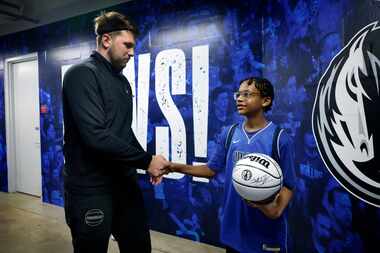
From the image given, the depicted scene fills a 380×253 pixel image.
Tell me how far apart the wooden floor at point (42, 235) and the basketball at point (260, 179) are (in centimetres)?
186

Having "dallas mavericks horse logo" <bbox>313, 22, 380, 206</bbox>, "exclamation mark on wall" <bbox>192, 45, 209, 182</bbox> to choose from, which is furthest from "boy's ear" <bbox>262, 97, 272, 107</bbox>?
"exclamation mark on wall" <bbox>192, 45, 209, 182</bbox>

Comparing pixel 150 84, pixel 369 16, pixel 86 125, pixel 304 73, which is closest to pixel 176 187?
pixel 150 84

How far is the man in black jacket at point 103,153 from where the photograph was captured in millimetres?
1754

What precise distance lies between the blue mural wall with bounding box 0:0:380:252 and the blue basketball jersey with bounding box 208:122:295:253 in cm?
117

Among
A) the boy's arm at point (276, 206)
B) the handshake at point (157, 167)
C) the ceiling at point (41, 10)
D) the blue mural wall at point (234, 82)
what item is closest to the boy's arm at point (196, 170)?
the handshake at point (157, 167)

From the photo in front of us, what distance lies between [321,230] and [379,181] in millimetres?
610

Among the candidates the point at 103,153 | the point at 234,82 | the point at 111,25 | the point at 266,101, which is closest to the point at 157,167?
the point at 103,153

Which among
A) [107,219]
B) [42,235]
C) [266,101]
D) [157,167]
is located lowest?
[42,235]

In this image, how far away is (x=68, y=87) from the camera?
1779 millimetres

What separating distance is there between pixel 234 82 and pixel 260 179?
1.69 meters

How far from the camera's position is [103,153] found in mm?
1765

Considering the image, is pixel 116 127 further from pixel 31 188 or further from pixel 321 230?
pixel 31 188

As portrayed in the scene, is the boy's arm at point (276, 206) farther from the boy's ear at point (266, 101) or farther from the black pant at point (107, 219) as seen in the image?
the black pant at point (107, 219)

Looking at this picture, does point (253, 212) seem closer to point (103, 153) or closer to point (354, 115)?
point (103, 153)
